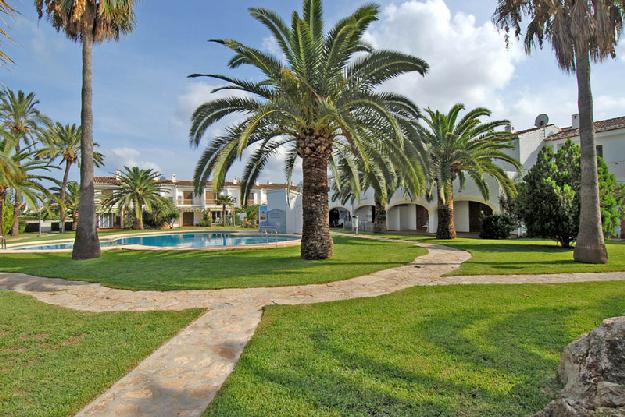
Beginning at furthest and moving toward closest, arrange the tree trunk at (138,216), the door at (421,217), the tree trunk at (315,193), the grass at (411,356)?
the tree trunk at (138,216) < the door at (421,217) < the tree trunk at (315,193) < the grass at (411,356)

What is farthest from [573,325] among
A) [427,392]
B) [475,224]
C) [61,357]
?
[475,224]

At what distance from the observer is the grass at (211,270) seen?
8484mm

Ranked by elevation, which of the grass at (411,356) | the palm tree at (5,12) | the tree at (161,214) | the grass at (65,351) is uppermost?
the palm tree at (5,12)

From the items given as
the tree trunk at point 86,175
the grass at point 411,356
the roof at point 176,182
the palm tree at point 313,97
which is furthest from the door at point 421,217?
the tree trunk at point 86,175

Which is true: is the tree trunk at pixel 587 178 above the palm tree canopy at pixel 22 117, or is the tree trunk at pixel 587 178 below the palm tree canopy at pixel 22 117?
below

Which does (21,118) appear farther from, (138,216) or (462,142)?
(462,142)

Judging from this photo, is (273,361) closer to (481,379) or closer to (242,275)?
(481,379)

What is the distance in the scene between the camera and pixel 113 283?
871 centimetres

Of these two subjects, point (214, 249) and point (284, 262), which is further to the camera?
point (214, 249)

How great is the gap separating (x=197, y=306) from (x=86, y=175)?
10786mm

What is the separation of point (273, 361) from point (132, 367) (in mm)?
1590

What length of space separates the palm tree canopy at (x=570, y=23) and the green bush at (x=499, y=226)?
11442mm

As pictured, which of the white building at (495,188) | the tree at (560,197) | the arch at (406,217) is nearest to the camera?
the tree at (560,197)

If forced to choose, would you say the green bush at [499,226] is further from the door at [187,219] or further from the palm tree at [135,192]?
the door at [187,219]
